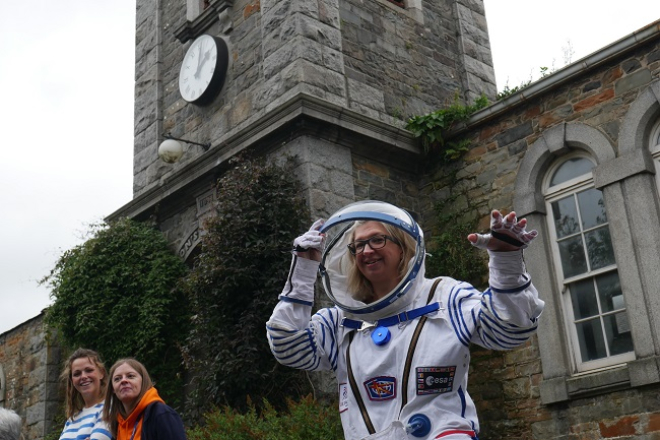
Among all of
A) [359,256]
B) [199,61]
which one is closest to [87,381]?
[359,256]

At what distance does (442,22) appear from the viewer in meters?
11.6

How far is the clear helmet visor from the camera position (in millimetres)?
2918

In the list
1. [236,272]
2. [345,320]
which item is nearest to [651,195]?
[236,272]

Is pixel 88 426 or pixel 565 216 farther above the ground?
pixel 565 216

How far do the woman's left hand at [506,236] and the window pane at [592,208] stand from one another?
18.0ft

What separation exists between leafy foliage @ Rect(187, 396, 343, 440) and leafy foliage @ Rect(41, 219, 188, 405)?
265 cm

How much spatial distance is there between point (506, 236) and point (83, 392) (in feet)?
11.9

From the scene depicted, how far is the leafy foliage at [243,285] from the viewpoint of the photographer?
26.3 ft

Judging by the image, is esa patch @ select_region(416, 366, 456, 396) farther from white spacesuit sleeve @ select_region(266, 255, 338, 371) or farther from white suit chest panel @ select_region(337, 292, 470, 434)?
white spacesuit sleeve @ select_region(266, 255, 338, 371)

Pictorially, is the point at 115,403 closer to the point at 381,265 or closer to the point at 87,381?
the point at 87,381

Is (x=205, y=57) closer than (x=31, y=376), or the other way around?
(x=205, y=57)

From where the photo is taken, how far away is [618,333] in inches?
291

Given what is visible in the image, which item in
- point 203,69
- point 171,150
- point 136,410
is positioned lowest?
point 136,410

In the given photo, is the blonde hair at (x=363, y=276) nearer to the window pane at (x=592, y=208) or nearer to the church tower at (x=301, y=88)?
the window pane at (x=592, y=208)
